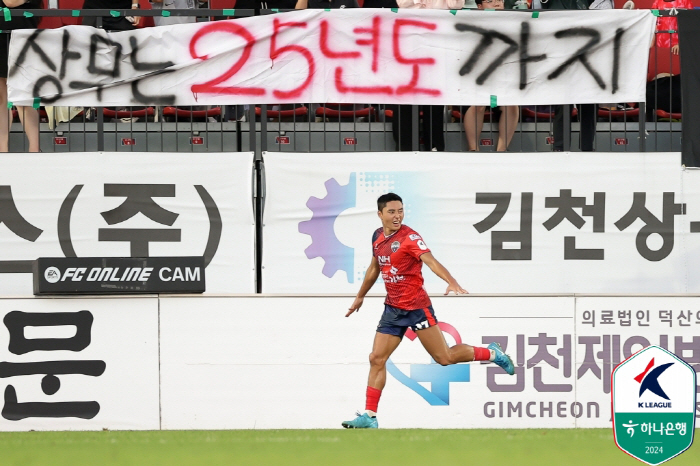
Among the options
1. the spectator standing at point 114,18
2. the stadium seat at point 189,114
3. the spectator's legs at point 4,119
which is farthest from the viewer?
the stadium seat at point 189,114

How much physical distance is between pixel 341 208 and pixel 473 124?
188 centimetres

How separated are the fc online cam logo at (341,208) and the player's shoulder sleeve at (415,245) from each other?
163 cm

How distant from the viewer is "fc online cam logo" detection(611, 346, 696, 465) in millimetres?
5820

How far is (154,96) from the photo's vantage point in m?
11.1

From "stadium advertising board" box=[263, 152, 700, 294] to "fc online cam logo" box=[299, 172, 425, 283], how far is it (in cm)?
1

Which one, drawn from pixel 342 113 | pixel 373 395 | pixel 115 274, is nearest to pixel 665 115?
pixel 342 113

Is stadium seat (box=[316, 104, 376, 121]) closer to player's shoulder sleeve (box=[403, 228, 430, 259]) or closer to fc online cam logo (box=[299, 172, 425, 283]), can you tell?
fc online cam logo (box=[299, 172, 425, 283])

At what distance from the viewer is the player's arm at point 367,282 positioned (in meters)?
9.63

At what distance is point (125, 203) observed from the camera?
35.9ft

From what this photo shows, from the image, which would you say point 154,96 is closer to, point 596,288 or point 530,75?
point 530,75

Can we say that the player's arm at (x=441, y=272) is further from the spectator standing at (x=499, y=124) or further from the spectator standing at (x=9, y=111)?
the spectator standing at (x=9, y=111)

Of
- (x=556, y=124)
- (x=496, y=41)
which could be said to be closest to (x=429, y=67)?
(x=496, y=41)

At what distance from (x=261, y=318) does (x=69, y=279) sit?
181cm

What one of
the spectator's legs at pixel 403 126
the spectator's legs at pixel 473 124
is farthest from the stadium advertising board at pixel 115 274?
the spectator's legs at pixel 473 124
